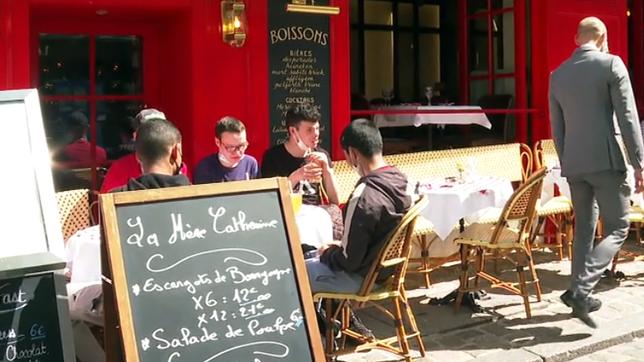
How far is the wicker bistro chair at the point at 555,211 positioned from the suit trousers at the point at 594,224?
1.60 metres

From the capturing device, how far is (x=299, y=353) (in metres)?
2.84

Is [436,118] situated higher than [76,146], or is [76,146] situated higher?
[436,118]

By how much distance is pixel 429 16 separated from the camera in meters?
12.5

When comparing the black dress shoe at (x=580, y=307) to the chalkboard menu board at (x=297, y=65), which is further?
the chalkboard menu board at (x=297, y=65)

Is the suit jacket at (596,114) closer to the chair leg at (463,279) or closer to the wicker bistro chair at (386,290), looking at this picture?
the chair leg at (463,279)

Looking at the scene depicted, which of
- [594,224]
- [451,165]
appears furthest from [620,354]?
[451,165]

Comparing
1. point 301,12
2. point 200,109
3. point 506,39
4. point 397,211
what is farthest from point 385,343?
point 506,39

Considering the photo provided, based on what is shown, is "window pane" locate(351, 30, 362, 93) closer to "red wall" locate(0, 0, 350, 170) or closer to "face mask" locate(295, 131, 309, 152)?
"red wall" locate(0, 0, 350, 170)

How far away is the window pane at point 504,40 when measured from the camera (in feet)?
26.0

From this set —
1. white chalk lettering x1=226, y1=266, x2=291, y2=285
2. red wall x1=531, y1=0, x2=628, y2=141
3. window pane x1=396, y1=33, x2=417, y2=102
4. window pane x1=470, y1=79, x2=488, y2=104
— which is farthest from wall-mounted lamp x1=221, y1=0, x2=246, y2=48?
window pane x1=396, y1=33, x2=417, y2=102

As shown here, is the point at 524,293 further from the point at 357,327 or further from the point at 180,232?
the point at 180,232

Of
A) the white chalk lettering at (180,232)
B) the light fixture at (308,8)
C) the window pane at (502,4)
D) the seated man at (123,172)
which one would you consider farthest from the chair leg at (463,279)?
the window pane at (502,4)

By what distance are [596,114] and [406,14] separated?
27.1ft

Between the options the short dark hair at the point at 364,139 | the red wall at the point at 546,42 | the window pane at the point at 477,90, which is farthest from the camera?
the window pane at the point at 477,90
